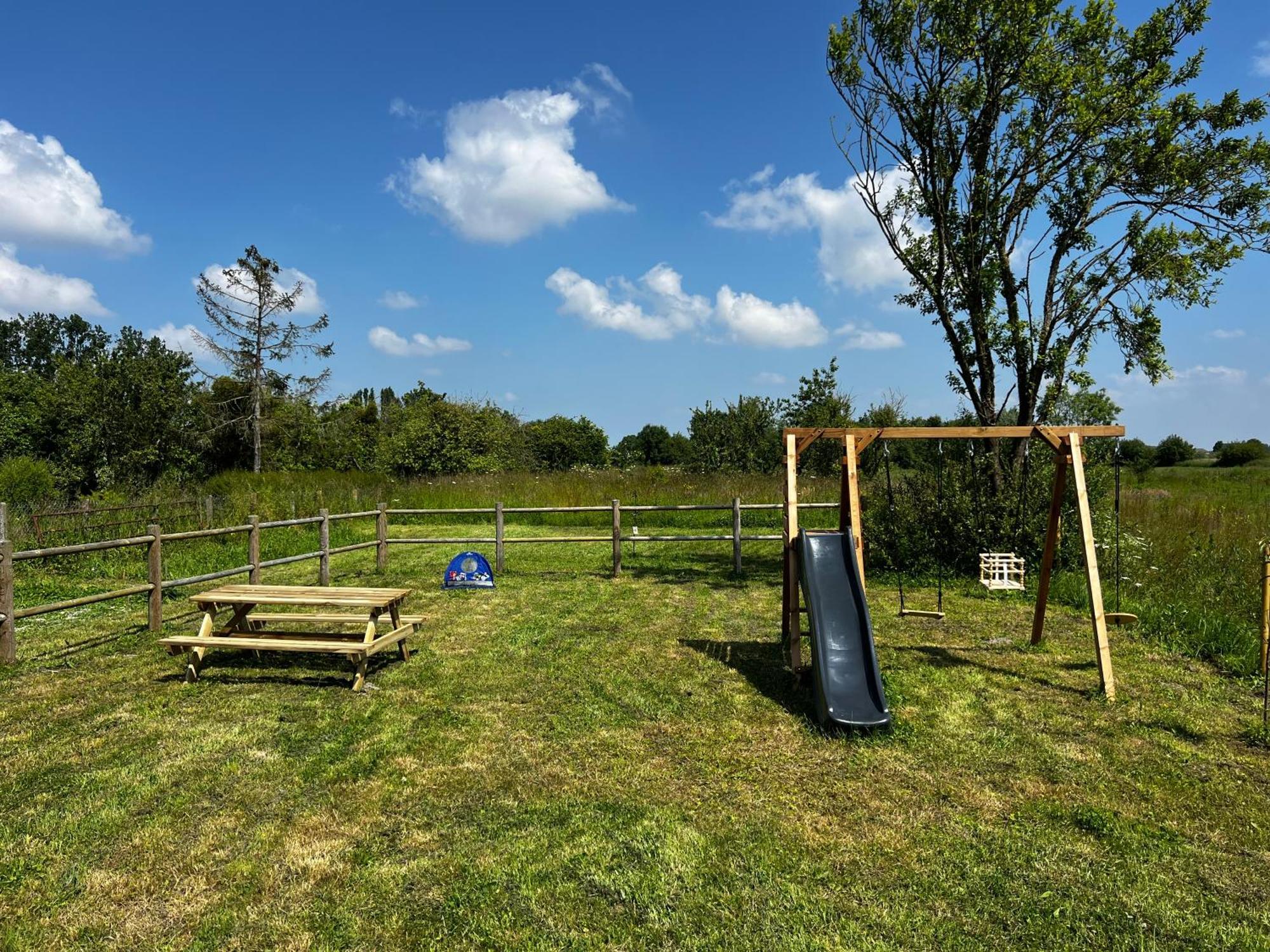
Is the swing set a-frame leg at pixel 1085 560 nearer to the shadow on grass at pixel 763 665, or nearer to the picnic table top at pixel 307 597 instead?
the shadow on grass at pixel 763 665

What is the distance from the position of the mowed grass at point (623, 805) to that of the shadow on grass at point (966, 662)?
1.7 inches

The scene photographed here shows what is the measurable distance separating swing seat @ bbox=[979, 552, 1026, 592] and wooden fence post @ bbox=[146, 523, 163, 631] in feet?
26.7

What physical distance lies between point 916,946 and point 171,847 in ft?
10.5

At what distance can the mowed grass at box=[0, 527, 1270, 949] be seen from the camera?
2699 millimetres

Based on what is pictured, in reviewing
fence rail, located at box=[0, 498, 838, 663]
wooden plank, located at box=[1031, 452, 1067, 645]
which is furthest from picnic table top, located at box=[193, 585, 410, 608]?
wooden plank, located at box=[1031, 452, 1067, 645]

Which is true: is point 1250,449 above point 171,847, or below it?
above

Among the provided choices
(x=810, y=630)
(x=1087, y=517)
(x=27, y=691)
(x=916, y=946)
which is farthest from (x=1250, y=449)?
(x=27, y=691)

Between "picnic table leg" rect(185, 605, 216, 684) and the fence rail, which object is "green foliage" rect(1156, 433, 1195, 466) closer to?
the fence rail

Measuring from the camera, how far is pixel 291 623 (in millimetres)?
6426

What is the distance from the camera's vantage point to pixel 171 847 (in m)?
3.21

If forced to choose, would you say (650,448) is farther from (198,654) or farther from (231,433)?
(198,654)

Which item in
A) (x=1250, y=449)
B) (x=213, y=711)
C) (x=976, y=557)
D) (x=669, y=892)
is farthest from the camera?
(x=1250, y=449)

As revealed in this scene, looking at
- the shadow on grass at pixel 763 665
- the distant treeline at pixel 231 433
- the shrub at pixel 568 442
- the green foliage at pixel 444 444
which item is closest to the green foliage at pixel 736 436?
the distant treeline at pixel 231 433

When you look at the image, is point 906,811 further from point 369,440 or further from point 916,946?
point 369,440
